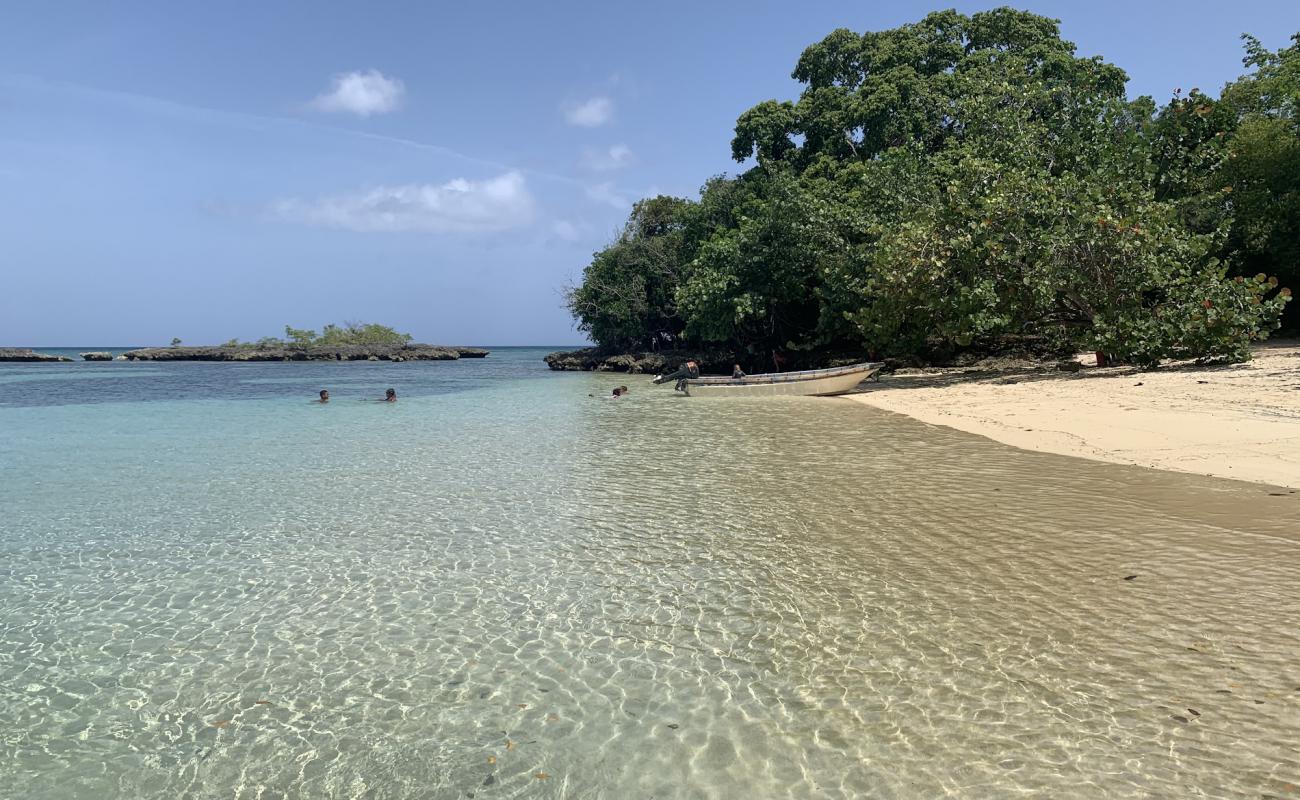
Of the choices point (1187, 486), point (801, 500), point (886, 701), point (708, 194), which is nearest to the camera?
point (886, 701)

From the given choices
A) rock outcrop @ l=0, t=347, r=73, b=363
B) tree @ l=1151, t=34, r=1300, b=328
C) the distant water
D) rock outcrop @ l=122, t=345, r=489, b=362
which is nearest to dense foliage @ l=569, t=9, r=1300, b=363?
tree @ l=1151, t=34, r=1300, b=328

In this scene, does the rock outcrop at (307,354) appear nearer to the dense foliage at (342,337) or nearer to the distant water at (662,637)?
the dense foliage at (342,337)

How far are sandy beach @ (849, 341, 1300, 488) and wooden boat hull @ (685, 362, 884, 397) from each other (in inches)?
38.4

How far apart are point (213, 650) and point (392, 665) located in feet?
4.50

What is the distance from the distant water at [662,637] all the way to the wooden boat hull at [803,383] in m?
12.3

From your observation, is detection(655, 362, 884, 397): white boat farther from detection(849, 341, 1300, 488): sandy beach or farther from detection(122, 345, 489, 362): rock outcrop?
detection(122, 345, 489, 362): rock outcrop

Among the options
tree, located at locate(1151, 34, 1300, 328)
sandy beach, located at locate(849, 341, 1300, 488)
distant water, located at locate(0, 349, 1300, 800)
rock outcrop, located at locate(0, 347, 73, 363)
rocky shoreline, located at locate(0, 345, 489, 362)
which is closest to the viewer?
distant water, located at locate(0, 349, 1300, 800)

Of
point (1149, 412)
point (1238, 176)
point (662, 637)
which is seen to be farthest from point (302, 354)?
point (662, 637)

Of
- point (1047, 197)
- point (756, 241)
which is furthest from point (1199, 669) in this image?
point (756, 241)

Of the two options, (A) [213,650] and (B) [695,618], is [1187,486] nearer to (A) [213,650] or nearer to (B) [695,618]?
(B) [695,618]

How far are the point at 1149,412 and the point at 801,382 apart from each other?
1084 cm

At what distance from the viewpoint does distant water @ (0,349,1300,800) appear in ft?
11.9

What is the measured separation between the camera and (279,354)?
245 ft

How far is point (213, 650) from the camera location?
5129mm
